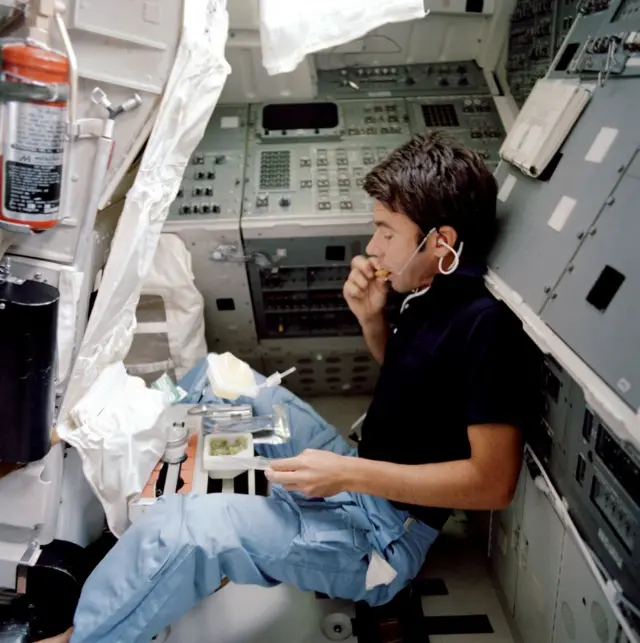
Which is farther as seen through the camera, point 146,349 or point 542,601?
point 146,349

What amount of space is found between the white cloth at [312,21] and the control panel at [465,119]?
0.74 m

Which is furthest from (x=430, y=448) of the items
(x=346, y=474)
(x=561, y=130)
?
(x=561, y=130)

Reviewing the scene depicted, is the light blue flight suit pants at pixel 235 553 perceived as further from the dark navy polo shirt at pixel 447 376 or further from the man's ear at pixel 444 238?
the man's ear at pixel 444 238

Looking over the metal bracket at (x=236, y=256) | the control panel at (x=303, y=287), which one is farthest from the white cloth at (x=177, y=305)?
the control panel at (x=303, y=287)

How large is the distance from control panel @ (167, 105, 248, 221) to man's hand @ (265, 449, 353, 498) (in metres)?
1.11

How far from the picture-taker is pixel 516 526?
155cm

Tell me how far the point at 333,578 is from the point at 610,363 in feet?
2.90

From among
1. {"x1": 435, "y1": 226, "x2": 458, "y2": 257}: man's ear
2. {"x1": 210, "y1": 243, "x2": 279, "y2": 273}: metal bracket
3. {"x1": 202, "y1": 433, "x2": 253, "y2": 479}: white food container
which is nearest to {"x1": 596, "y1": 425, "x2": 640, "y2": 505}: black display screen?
{"x1": 435, "y1": 226, "x2": 458, "y2": 257}: man's ear

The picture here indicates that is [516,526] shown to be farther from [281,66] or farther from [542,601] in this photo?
[281,66]

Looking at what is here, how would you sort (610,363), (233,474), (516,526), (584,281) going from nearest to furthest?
(610,363) < (584,281) < (516,526) < (233,474)

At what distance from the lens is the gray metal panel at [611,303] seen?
38.4 inches

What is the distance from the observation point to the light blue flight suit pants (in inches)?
52.2

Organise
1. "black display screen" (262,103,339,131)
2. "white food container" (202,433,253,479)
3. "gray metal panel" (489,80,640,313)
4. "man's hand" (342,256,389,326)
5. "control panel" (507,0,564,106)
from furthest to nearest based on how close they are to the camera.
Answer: "black display screen" (262,103,339,131) < "control panel" (507,0,564,106) < "man's hand" (342,256,389,326) < "white food container" (202,433,253,479) < "gray metal panel" (489,80,640,313)

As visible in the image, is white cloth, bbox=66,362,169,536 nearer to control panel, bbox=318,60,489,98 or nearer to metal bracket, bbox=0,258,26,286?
metal bracket, bbox=0,258,26,286
